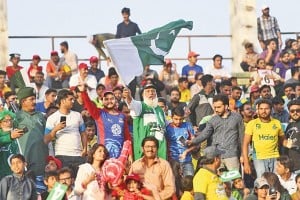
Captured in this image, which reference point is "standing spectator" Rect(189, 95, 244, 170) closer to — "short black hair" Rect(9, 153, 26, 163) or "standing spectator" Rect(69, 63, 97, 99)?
"short black hair" Rect(9, 153, 26, 163)

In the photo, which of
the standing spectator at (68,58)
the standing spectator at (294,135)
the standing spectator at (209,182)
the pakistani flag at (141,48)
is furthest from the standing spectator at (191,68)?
the standing spectator at (209,182)

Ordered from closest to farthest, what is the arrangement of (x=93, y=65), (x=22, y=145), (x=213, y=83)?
1. (x=22, y=145)
2. (x=213, y=83)
3. (x=93, y=65)

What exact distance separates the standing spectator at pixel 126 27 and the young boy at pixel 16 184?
10078 millimetres

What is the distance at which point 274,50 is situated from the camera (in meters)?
29.4

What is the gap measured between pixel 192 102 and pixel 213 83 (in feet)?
5.50

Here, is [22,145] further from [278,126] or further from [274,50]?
[274,50]

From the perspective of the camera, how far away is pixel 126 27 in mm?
28562

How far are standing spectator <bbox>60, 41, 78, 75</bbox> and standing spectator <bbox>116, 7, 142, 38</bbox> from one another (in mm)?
971

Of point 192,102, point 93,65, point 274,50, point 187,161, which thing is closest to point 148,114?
point 187,161

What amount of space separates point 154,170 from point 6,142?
201 cm

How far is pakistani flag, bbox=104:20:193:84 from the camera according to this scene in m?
21.0

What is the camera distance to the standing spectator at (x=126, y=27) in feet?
93.4

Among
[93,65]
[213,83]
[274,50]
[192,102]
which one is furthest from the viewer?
[274,50]

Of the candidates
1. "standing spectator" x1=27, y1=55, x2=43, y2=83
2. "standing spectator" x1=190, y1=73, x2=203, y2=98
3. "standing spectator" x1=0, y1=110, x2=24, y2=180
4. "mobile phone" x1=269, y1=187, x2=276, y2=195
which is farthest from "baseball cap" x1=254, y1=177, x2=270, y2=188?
"standing spectator" x1=27, y1=55, x2=43, y2=83
